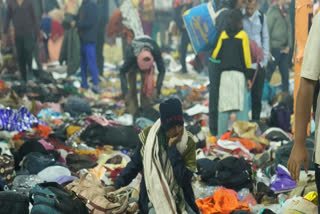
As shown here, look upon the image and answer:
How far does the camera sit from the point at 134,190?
5.83 metres

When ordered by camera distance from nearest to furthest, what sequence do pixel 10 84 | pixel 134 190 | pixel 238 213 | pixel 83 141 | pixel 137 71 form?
pixel 238 213 < pixel 134 190 < pixel 83 141 < pixel 137 71 < pixel 10 84

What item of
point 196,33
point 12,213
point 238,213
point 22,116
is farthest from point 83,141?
point 12,213

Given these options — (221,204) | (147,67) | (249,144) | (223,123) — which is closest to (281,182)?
(221,204)

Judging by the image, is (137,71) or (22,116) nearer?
(22,116)

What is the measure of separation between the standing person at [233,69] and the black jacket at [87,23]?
5.09m

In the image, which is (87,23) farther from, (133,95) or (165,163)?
(165,163)

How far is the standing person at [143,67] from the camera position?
32.2ft

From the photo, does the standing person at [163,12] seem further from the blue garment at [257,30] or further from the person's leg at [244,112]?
the person's leg at [244,112]

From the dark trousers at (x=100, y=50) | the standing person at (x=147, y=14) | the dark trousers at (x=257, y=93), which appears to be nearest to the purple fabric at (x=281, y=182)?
the dark trousers at (x=257, y=93)

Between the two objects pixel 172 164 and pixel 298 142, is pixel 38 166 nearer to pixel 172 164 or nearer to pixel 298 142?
pixel 172 164

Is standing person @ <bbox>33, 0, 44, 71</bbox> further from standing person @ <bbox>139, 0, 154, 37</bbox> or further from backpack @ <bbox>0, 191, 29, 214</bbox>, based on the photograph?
backpack @ <bbox>0, 191, 29, 214</bbox>

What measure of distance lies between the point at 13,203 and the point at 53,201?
10.9 inches

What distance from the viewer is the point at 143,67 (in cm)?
986

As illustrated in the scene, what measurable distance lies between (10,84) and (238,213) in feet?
26.0
